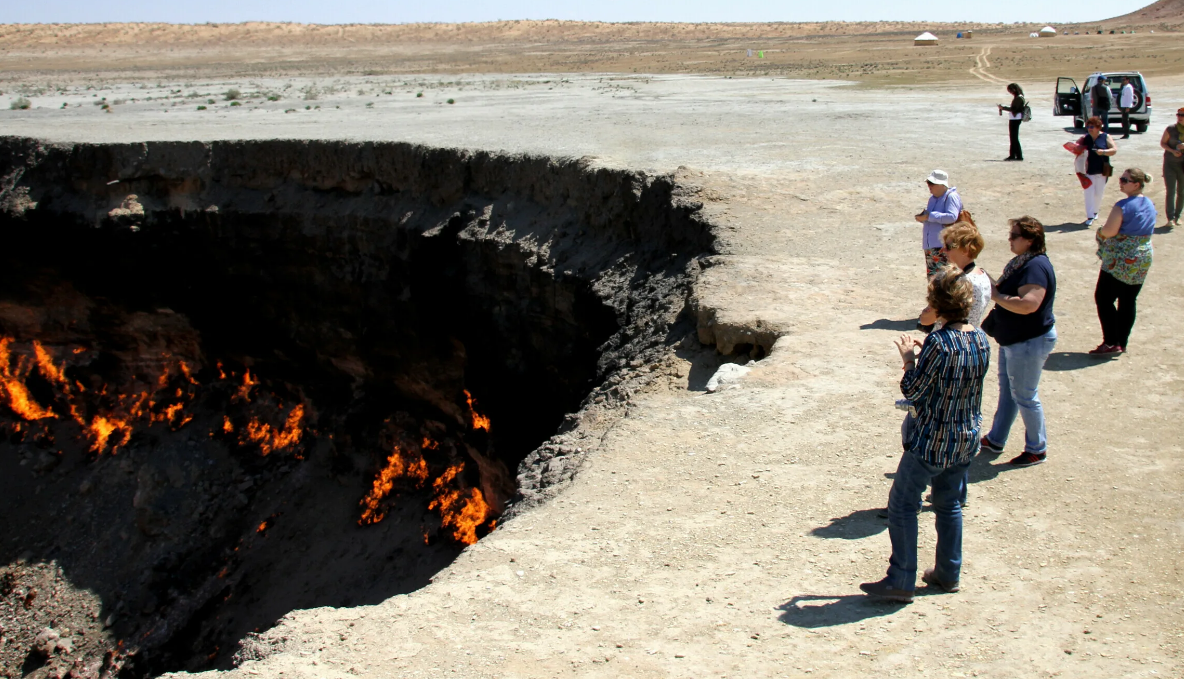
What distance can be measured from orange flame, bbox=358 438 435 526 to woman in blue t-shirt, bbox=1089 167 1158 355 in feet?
40.8

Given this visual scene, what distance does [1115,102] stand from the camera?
762 inches

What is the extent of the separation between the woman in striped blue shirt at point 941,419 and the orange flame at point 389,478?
13694 mm

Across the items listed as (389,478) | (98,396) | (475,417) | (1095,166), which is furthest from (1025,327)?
(98,396)

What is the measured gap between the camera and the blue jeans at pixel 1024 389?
18.8ft

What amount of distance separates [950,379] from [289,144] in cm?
1526

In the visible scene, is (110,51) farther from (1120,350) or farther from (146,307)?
(1120,350)

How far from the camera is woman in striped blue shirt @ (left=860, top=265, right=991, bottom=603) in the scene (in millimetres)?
4297

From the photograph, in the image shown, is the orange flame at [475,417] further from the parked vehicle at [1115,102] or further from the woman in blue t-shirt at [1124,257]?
the parked vehicle at [1115,102]

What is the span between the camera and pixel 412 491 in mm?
17344

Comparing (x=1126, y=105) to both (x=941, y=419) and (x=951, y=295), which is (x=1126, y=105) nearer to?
(x=951, y=295)

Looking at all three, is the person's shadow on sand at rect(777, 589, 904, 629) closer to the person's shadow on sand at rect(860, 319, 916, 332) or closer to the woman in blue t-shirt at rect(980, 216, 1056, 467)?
the woman in blue t-shirt at rect(980, 216, 1056, 467)

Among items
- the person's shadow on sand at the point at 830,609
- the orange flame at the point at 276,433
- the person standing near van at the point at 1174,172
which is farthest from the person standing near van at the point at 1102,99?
the person's shadow on sand at the point at 830,609

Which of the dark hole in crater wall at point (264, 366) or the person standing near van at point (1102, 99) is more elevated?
the person standing near van at point (1102, 99)

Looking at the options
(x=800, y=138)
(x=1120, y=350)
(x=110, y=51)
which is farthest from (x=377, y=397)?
(x=110, y=51)
